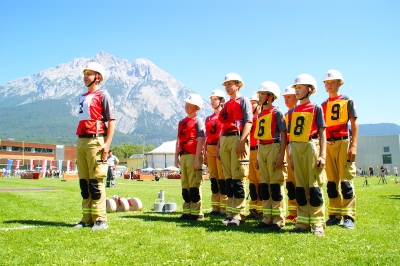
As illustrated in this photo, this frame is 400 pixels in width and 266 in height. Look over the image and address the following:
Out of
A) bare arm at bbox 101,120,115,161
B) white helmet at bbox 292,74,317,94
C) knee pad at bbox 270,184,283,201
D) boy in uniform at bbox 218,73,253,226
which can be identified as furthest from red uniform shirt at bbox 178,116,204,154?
A: white helmet at bbox 292,74,317,94

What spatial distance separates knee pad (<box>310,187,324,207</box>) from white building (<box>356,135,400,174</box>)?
9077 cm

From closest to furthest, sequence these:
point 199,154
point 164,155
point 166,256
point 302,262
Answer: point 302,262, point 166,256, point 199,154, point 164,155

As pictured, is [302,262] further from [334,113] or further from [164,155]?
[164,155]

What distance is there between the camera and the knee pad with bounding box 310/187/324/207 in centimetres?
656

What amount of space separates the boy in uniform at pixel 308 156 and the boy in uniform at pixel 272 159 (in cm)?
30

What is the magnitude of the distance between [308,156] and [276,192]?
955 millimetres

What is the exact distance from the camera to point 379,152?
91.2 metres

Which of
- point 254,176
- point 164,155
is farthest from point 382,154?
point 254,176

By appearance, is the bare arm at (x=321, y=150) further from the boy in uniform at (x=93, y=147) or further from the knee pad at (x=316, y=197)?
the boy in uniform at (x=93, y=147)

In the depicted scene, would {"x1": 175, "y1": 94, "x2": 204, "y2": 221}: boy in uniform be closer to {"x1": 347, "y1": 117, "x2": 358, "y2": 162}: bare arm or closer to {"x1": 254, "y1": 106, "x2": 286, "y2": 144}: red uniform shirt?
{"x1": 254, "y1": 106, "x2": 286, "y2": 144}: red uniform shirt

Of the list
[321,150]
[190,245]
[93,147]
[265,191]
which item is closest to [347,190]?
[321,150]

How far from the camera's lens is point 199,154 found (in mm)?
8227

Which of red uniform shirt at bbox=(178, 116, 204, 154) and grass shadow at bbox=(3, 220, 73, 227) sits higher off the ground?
red uniform shirt at bbox=(178, 116, 204, 154)

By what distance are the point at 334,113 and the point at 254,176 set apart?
7.42ft
